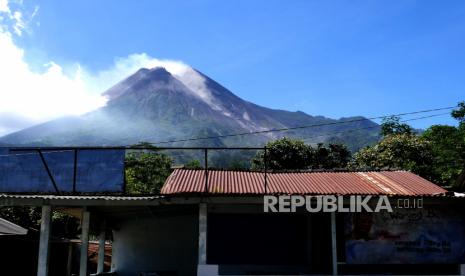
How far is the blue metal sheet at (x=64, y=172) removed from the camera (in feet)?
38.2

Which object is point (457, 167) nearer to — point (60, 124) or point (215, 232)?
point (215, 232)

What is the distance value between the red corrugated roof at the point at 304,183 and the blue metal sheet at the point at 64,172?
4.41 ft

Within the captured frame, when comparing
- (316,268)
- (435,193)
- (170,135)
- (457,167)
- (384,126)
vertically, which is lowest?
(316,268)

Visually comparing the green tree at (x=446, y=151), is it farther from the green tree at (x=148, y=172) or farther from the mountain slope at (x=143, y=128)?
the mountain slope at (x=143, y=128)

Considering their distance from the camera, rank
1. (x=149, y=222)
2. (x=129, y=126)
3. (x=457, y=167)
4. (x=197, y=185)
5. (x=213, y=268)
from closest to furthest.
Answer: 1. (x=213, y=268)
2. (x=197, y=185)
3. (x=149, y=222)
4. (x=457, y=167)
5. (x=129, y=126)

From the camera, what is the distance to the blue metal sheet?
11.7m

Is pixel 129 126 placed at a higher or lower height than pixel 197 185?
higher

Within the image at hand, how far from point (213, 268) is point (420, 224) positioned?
4907 millimetres

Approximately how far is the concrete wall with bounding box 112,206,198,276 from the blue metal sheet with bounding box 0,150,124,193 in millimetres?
2990

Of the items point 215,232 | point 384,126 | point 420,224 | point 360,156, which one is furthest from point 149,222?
point 384,126

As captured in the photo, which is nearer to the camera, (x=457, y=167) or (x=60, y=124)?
(x=457, y=167)

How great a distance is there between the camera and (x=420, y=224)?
1144 cm

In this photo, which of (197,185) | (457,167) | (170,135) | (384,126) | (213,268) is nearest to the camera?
(213,268)

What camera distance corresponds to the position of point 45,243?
35.7 feet
